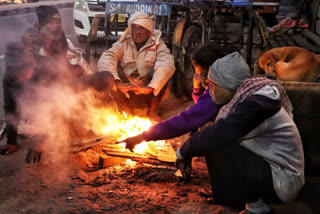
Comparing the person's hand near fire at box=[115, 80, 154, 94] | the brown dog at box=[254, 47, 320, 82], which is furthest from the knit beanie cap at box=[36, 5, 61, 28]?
the brown dog at box=[254, 47, 320, 82]

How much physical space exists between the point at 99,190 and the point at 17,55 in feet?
6.77

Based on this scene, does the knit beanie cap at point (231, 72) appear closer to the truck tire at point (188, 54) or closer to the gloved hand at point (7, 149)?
the gloved hand at point (7, 149)

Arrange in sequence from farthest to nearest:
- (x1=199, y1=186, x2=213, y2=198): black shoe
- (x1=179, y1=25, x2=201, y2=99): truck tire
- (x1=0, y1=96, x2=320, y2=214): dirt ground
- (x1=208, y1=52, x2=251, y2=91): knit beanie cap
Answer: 1. (x1=179, y1=25, x2=201, y2=99): truck tire
2. (x1=199, y1=186, x2=213, y2=198): black shoe
3. (x1=0, y1=96, x2=320, y2=214): dirt ground
4. (x1=208, y1=52, x2=251, y2=91): knit beanie cap

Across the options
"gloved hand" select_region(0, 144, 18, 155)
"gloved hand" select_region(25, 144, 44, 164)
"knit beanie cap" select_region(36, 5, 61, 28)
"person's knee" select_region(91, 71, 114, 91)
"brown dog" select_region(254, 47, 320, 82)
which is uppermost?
"knit beanie cap" select_region(36, 5, 61, 28)

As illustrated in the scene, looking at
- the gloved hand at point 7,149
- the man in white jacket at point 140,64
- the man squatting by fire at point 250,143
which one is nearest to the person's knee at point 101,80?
the man in white jacket at point 140,64

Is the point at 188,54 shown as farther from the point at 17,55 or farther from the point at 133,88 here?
the point at 17,55

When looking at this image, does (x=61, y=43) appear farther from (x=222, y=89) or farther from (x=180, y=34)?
(x=222, y=89)

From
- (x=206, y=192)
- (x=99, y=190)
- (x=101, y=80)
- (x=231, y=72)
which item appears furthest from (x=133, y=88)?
(x=231, y=72)

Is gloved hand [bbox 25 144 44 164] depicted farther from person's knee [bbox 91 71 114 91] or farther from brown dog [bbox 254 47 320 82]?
brown dog [bbox 254 47 320 82]

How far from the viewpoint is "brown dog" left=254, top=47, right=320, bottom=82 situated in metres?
5.28

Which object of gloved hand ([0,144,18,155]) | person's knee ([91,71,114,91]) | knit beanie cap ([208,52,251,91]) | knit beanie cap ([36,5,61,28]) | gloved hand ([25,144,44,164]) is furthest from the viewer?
person's knee ([91,71,114,91])

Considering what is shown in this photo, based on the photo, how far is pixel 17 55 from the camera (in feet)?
14.4

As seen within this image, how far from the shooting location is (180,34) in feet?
21.8

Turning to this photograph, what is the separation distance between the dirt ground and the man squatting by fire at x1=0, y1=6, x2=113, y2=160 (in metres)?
0.40
